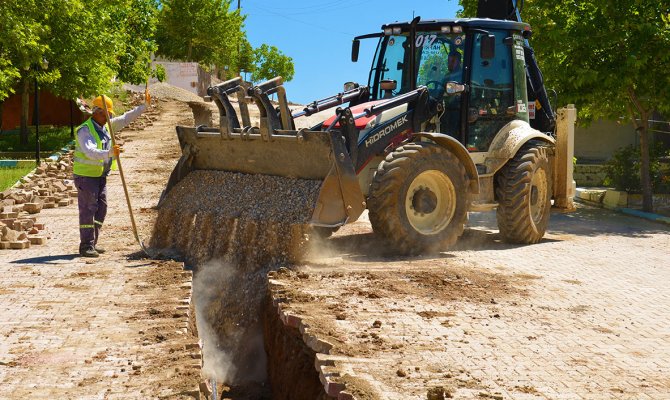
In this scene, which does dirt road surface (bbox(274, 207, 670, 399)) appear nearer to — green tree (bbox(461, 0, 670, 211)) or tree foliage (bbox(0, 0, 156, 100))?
green tree (bbox(461, 0, 670, 211))

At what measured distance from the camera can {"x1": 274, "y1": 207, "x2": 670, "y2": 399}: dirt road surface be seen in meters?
6.17

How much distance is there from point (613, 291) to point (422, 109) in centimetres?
345

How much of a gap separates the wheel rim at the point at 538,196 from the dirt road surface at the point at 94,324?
5564mm

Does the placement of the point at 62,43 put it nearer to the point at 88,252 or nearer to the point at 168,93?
the point at 88,252

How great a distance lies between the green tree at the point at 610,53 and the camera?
17734 mm

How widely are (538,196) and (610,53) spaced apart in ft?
21.1

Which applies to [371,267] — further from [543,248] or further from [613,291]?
[543,248]

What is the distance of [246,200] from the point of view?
1068 centimetres

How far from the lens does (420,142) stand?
1117cm

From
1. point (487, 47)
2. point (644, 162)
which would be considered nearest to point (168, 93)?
point (644, 162)

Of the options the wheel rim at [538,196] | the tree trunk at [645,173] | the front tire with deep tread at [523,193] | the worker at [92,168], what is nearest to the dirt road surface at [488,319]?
the front tire with deep tread at [523,193]

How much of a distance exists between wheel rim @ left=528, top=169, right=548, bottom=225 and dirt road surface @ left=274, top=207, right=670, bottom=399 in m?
0.61

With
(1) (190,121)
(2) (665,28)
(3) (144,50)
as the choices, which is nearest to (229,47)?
(3) (144,50)

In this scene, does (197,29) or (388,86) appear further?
(197,29)
